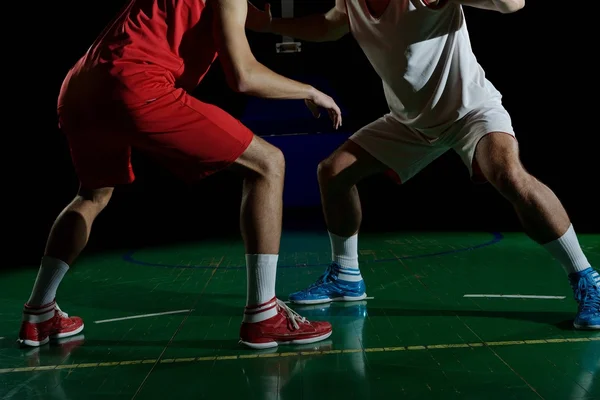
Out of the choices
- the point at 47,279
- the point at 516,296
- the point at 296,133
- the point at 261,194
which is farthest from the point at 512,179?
the point at 296,133

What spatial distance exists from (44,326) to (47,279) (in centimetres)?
16

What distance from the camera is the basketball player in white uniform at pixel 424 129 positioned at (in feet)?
8.24

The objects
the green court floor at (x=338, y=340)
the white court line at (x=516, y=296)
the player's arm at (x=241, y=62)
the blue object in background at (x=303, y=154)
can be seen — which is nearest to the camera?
the green court floor at (x=338, y=340)

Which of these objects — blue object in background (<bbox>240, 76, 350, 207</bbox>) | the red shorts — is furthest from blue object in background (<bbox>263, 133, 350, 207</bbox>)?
the red shorts

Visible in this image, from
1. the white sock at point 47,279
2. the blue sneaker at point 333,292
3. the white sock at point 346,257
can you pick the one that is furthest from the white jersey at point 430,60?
the white sock at point 47,279

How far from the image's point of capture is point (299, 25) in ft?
10.3

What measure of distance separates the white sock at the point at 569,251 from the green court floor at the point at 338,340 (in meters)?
0.20

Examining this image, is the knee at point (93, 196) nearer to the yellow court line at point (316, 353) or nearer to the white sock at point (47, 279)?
the white sock at point (47, 279)

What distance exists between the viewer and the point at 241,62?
2.26m

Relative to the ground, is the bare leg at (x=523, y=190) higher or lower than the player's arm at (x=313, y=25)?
lower

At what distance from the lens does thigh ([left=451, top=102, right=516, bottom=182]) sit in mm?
2605

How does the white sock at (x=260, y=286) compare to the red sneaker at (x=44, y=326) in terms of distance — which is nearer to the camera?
the white sock at (x=260, y=286)

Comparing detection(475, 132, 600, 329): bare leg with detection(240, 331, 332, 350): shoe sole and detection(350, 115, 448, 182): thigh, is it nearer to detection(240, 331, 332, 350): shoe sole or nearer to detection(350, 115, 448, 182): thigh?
detection(350, 115, 448, 182): thigh

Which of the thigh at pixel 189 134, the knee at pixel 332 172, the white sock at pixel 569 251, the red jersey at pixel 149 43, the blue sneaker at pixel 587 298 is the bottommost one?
the blue sneaker at pixel 587 298
